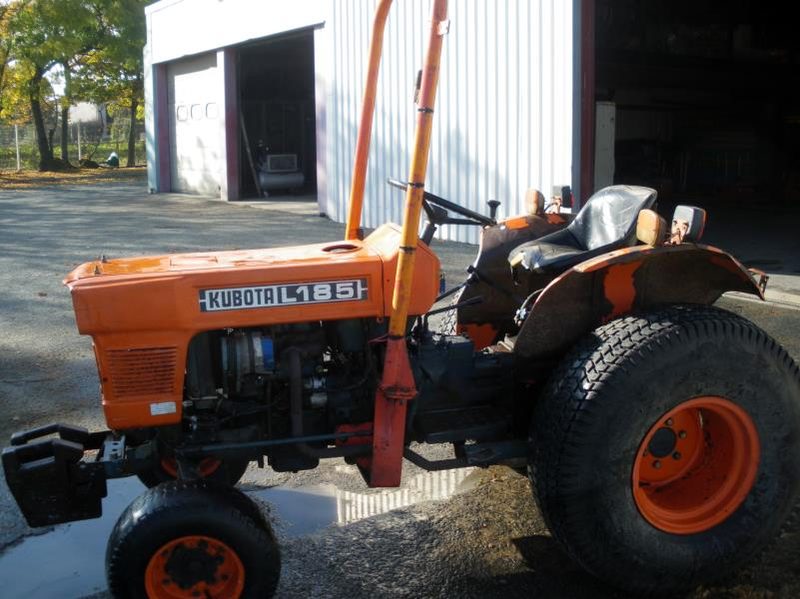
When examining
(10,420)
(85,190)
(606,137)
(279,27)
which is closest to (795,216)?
(606,137)

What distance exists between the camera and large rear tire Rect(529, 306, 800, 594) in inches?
121

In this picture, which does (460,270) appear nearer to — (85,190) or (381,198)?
(381,198)

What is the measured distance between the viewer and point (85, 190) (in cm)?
2216

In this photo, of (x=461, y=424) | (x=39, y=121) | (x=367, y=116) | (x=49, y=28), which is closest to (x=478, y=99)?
(x=367, y=116)

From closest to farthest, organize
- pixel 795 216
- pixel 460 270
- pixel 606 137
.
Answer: pixel 460 270
pixel 606 137
pixel 795 216

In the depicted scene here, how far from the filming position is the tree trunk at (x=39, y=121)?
2973cm

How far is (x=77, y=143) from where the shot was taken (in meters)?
36.0

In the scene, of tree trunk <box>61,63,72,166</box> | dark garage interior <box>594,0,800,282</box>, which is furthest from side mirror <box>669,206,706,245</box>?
tree trunk <box>61,63,72,166</box>

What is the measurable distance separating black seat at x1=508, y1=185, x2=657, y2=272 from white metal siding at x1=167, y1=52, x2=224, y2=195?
16.1m

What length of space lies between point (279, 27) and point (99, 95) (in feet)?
60.6

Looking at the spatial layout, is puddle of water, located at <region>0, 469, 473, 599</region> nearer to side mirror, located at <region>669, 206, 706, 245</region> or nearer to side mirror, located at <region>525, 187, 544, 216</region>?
side mirror, located at <region>525, 187, 544, 216</region>

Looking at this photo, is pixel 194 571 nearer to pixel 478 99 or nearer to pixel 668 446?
pixel 668 446

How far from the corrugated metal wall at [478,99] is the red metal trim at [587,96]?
15 centimetres

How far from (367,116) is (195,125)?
1789 cm
